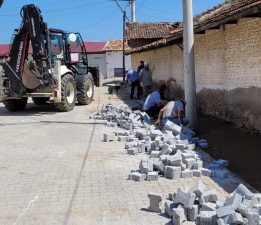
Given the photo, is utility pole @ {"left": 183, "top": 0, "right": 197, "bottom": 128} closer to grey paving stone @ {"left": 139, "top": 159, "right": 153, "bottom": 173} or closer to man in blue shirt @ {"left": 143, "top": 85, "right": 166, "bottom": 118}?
man in blue shirt @ {"left": 143, "top": 85, "right": 166, "bottom": 118}

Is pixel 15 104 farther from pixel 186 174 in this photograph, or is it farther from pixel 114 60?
pixel 114 60

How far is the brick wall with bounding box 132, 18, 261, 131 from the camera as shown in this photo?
10008 millimetres

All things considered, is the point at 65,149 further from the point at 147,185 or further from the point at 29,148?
the point at 147,185

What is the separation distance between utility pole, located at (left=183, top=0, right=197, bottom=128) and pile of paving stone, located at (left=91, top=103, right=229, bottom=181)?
26.2 inches

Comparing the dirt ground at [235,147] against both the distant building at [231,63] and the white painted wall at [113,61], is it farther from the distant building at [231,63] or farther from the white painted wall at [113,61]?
the white painted wall at [113,61]

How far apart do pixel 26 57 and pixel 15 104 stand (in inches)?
89.7

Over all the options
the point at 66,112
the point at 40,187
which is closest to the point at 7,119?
the point at 66,112

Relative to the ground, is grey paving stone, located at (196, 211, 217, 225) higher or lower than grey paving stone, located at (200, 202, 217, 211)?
lower

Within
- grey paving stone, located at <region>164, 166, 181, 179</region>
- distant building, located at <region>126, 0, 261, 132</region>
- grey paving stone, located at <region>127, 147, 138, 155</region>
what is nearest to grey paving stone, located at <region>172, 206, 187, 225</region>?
grey paving stone, located at <region>164, 166, 181, 179</region>

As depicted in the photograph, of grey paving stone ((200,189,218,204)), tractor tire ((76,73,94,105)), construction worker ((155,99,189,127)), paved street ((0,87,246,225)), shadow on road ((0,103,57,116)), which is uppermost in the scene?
tractor tire ((76,73,94,105))

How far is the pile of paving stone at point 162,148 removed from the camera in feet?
22.9

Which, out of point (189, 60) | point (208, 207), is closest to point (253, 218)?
point (208, 207)

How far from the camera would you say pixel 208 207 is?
4996mm

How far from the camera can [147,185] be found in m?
6.62
